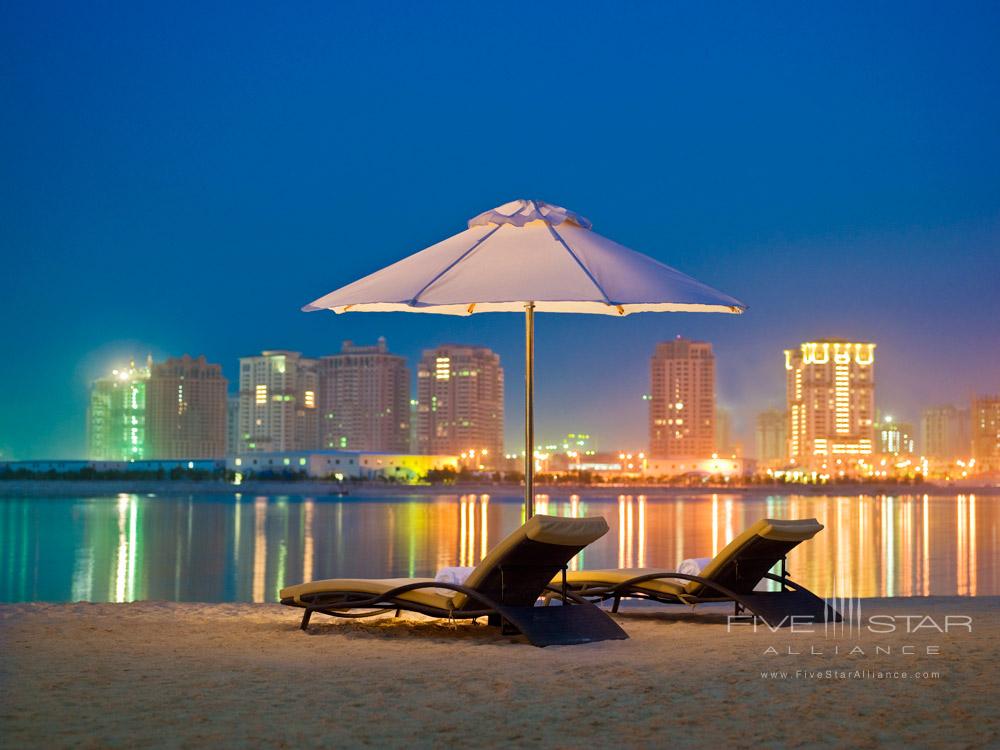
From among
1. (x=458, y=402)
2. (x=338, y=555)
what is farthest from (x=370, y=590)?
(x=458, y=402)

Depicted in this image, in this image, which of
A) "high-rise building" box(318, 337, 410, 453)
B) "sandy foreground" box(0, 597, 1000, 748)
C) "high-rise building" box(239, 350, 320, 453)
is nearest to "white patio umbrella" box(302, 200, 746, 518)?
"sandy foreground" box(0, 597, 1000, 748)

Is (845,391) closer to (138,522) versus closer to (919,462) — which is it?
(919,462)

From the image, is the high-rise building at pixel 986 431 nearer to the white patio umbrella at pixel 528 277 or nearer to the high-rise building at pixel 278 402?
the high-rise building at pixel 278 402

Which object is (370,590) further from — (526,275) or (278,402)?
(278,402)

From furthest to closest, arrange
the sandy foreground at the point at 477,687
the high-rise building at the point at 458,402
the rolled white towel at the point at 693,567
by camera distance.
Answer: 1. the high-rise building at the point at 458,402
2. the rolled white towel at the point at 693,567
3. the sandy foreground at the point at 477,687

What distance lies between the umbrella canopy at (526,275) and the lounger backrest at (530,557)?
3.43ft

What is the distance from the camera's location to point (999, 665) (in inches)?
199

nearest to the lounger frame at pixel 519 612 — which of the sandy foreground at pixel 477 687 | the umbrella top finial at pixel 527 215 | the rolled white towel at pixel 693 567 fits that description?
the sandy foreground at pixel 477 687

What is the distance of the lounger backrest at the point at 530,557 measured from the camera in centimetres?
553

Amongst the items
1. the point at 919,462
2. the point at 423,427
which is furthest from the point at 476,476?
the point at 919,462

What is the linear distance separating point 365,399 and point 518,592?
178847 millimetres

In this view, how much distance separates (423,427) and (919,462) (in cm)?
6802

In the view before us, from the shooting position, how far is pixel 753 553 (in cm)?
668

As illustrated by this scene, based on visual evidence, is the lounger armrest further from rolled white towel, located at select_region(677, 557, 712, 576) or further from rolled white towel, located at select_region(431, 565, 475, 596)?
rolled white towel, located at select_region(677, 557, 712, 576)
